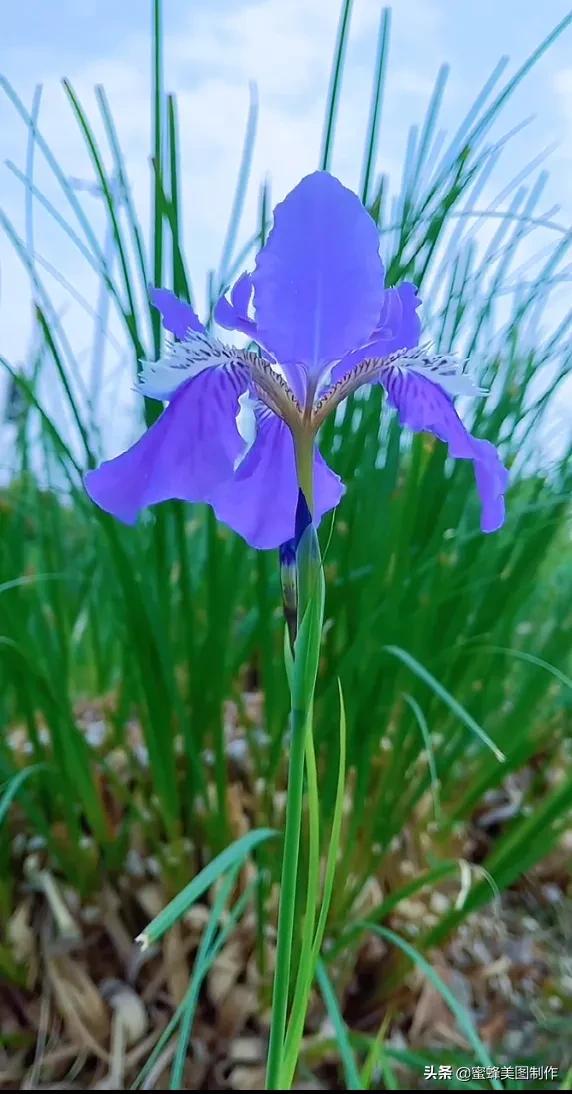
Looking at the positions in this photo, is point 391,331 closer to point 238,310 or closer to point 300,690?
Result: point 238,310

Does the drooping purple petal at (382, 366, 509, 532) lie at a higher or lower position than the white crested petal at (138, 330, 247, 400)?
lower

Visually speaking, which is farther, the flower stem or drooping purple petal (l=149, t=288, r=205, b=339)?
drooping purple petal (l=149, t=288, r=205, b=339)

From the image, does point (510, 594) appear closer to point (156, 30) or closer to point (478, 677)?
point (478, 677)

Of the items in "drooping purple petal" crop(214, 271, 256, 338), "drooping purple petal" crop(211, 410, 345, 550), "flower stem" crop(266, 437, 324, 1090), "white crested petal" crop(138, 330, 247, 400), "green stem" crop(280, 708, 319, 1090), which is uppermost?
"drooping purple petal" crop(214, 271, 256, 338)

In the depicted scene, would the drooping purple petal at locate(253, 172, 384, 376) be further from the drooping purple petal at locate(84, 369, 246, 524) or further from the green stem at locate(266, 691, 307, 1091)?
the green stem at locate(266, 691, 307, 1091)

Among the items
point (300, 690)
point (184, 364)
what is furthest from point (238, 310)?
point (300, 690)

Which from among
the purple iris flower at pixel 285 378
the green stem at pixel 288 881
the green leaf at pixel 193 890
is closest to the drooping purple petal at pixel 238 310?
the purple iris flower at pixel 285 378

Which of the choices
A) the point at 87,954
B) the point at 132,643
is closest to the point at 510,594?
the point at 132,643

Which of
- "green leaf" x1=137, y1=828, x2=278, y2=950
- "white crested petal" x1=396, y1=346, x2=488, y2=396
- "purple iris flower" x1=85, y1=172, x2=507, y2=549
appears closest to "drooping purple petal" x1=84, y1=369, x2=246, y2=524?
"purple iris flower" x1=85, y1=172, x2=507, y2=549
